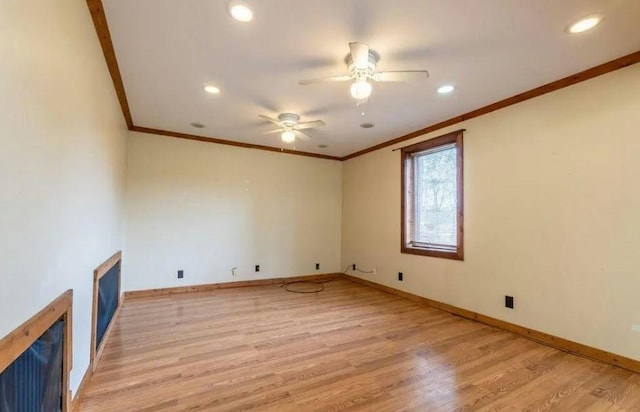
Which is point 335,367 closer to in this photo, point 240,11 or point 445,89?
point 240,11

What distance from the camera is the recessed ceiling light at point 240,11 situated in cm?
189

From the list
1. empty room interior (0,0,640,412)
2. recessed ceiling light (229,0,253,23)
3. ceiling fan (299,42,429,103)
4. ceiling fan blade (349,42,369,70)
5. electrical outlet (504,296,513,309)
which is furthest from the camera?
electrical outlet (504,296,513,309)

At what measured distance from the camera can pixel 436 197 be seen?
4227 mm

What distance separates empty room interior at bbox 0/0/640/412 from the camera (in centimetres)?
148

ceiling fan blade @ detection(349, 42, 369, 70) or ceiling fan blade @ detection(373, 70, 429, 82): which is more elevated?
ceiling fan blade @ detection(349, 42, 369, 70)

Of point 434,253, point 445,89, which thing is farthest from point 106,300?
point 445,89

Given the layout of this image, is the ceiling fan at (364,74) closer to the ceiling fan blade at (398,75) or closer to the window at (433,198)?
the ceiling fan blade at (398,75)

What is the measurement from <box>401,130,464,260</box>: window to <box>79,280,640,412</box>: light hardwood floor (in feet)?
3.28

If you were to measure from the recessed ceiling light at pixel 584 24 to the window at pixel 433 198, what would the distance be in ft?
5.65

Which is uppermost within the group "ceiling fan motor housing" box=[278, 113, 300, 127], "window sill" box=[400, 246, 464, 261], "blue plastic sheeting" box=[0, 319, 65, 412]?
"ceiling fan motor housing" box=[278, 113, 300, 127]

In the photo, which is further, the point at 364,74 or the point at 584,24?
the point at 364,74

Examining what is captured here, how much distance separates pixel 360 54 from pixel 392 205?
308cm

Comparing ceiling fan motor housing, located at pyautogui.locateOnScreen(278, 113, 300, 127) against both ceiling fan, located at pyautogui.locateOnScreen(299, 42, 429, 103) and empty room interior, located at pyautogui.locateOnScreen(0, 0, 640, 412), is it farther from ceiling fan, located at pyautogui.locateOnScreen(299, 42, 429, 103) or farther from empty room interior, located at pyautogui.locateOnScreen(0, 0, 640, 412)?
ceiling fan, located at pyautogui.locateOnScreen(299, 42, 429, 103)

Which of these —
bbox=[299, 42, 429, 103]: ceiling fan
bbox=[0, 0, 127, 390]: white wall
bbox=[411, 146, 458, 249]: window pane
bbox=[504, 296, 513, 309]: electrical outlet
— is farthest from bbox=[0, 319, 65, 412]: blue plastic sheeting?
bbox=[411, 146, 458, 249]: window pane
